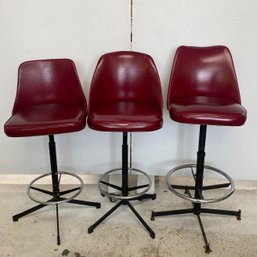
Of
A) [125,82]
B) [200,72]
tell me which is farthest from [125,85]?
[200,72]

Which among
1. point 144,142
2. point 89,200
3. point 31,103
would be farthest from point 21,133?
point 144,142

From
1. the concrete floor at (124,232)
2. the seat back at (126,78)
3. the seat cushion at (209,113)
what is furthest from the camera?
the seat back at (126,78)

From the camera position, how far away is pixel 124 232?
199 centimetres

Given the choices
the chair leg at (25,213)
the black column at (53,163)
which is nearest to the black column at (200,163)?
the black column at (53,163)

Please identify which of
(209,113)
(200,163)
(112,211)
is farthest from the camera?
(112,211)

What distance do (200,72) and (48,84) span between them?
1034mm

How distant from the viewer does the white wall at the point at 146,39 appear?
211 centimetres

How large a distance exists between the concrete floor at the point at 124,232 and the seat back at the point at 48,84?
30.9 inches

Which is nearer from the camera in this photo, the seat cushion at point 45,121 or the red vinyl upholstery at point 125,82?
the seat cushion at point 45,121

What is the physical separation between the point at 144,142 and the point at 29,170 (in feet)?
3.28

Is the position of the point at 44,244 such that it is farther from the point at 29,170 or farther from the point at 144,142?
the point at 144,142

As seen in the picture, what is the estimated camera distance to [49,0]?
212 cm

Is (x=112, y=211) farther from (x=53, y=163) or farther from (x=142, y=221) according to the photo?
(x=53, y=163)

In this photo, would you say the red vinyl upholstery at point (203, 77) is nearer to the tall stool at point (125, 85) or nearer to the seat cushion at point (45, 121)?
the tall stool at point (125, 85)
